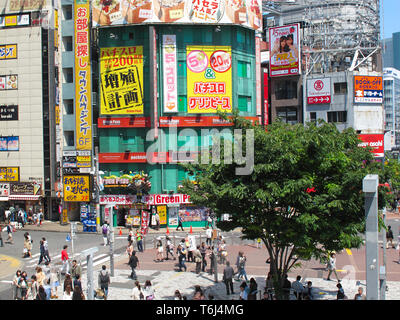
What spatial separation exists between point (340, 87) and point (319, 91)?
237cm

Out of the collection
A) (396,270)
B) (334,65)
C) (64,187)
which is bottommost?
(396,270)

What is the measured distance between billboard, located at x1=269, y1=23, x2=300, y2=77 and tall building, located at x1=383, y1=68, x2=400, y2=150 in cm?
9677

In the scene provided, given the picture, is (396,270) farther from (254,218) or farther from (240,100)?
(240,100)

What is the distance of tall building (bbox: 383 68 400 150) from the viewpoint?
148625 mm

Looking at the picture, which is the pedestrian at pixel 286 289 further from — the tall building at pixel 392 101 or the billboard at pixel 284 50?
the tall building at pixel 392 101

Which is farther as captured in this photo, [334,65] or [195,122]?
[334,65]

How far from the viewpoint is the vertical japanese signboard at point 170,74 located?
4603cm

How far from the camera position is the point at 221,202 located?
762 inches

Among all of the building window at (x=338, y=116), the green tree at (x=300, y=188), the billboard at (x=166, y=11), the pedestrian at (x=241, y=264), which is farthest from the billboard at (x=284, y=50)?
the green tree at (x=300, y=188)

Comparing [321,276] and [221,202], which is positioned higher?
[221,202]

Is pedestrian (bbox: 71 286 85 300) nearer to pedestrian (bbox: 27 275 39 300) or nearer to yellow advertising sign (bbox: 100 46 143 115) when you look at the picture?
pedestrian (bbox: 27 275 39 300)

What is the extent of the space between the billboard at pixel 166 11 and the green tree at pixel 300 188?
28.5 meters
